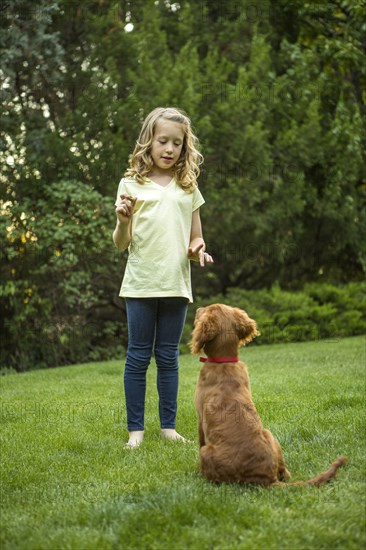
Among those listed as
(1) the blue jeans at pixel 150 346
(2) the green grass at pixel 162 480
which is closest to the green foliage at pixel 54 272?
(2) the green grass at pixel 162 480

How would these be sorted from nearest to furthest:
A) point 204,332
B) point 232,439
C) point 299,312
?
point 232,439, point 204,332, point 299,312

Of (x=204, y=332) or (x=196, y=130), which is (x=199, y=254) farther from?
(x=196, y=130)

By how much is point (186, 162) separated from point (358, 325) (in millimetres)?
8202

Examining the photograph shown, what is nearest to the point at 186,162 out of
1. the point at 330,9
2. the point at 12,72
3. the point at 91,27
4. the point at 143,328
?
the point at 143,328

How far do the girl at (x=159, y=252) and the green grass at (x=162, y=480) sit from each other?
1.25 ft

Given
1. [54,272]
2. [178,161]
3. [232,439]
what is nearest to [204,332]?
[232,439]

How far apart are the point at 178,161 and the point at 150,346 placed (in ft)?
4.08

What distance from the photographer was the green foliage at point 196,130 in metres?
9.30

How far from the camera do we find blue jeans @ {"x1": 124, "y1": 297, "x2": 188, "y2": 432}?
4449mm

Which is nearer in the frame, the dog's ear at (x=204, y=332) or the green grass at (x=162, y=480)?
the green grass at (x=162, y=480)

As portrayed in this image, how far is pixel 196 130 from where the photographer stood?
1026 cm

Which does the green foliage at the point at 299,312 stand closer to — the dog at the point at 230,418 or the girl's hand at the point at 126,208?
the girl's hand at the point at 126,208

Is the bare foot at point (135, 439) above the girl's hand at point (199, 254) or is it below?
below

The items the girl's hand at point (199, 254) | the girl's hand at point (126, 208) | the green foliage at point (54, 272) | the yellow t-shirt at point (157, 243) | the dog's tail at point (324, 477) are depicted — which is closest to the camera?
the dog's tail at point (324, 477)
